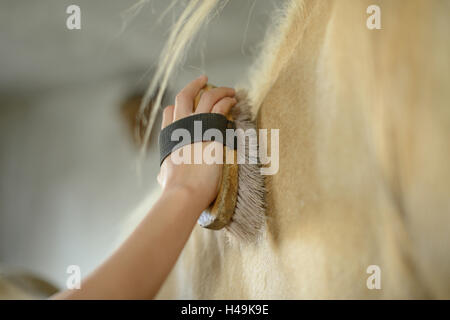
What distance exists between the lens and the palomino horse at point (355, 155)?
0.32 metres

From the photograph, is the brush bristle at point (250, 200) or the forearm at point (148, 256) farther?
the brush bristle at point (250, 200)

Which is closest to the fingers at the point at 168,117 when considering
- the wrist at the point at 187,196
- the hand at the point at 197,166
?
the hand at the point at 197,166

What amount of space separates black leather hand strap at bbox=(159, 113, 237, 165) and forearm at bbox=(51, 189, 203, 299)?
0.23ft

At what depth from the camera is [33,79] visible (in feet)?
2.86

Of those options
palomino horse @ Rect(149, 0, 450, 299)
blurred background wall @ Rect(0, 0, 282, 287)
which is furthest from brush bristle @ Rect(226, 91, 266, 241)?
blurred background wall @ Rect(0, 0, 282, 287)

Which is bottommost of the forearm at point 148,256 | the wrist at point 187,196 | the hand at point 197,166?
the forearm at point 148,256

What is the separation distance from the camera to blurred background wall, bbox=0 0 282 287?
775 millimetres

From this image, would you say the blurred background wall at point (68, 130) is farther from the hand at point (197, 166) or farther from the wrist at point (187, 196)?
the wrist at point (187, 196)

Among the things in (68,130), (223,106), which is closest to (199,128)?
(223,106)

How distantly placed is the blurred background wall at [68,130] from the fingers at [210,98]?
0.56 ft

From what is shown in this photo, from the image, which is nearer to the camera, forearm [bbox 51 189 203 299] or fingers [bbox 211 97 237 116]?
forearm [bbox 51 189 203 299]

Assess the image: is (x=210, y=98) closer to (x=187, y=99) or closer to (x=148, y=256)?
Answer: (x=187, y=99)

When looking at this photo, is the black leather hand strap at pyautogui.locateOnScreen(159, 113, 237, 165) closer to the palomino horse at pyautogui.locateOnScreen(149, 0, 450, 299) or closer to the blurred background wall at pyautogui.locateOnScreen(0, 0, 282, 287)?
the palomino horse at pyautogui.locateOnScreen(149, 0, 450, 299)

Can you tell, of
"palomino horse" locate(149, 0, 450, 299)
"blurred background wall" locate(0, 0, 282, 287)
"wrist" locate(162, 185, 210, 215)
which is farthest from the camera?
"blurred background wall" locate(0, 0, 282, 287)
